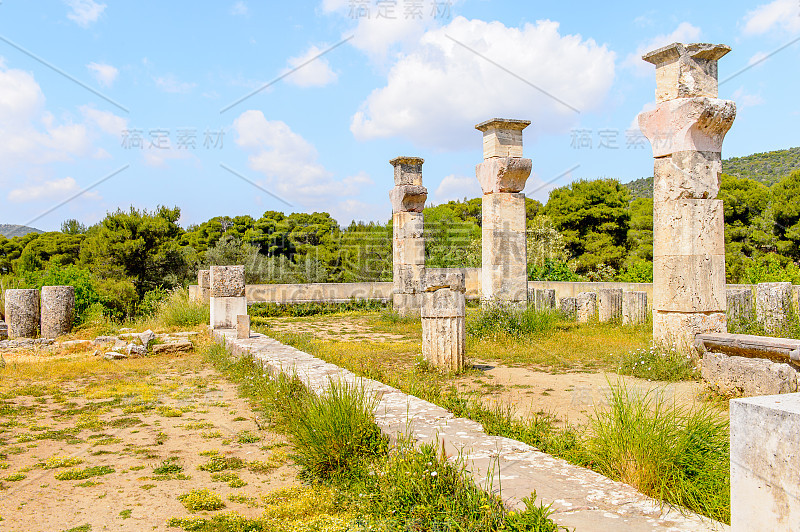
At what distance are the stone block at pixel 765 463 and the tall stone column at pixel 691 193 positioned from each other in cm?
623

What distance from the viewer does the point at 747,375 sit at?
6078mm

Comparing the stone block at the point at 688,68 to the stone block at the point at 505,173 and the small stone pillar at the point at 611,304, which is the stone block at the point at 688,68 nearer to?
the stone block at the point at 505,173

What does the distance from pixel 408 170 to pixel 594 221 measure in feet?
64.6

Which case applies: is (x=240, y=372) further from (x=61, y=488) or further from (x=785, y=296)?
(x=785, y=296)

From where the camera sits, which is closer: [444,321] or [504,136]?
[444,321]

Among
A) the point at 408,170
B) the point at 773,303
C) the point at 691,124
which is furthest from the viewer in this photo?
the point at 408,170

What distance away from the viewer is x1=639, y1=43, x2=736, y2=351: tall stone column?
25.6ft

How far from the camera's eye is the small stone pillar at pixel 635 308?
1193 centimetres

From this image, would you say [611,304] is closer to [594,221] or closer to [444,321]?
[444,321]

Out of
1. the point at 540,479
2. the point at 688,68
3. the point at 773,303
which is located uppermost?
the point at 688,68

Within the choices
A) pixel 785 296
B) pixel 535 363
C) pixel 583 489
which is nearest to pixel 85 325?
pixel 535 363

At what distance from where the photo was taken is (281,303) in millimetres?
17609

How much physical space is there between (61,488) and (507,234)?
8.93 m

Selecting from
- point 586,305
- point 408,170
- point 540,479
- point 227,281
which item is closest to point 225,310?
point 227,281
